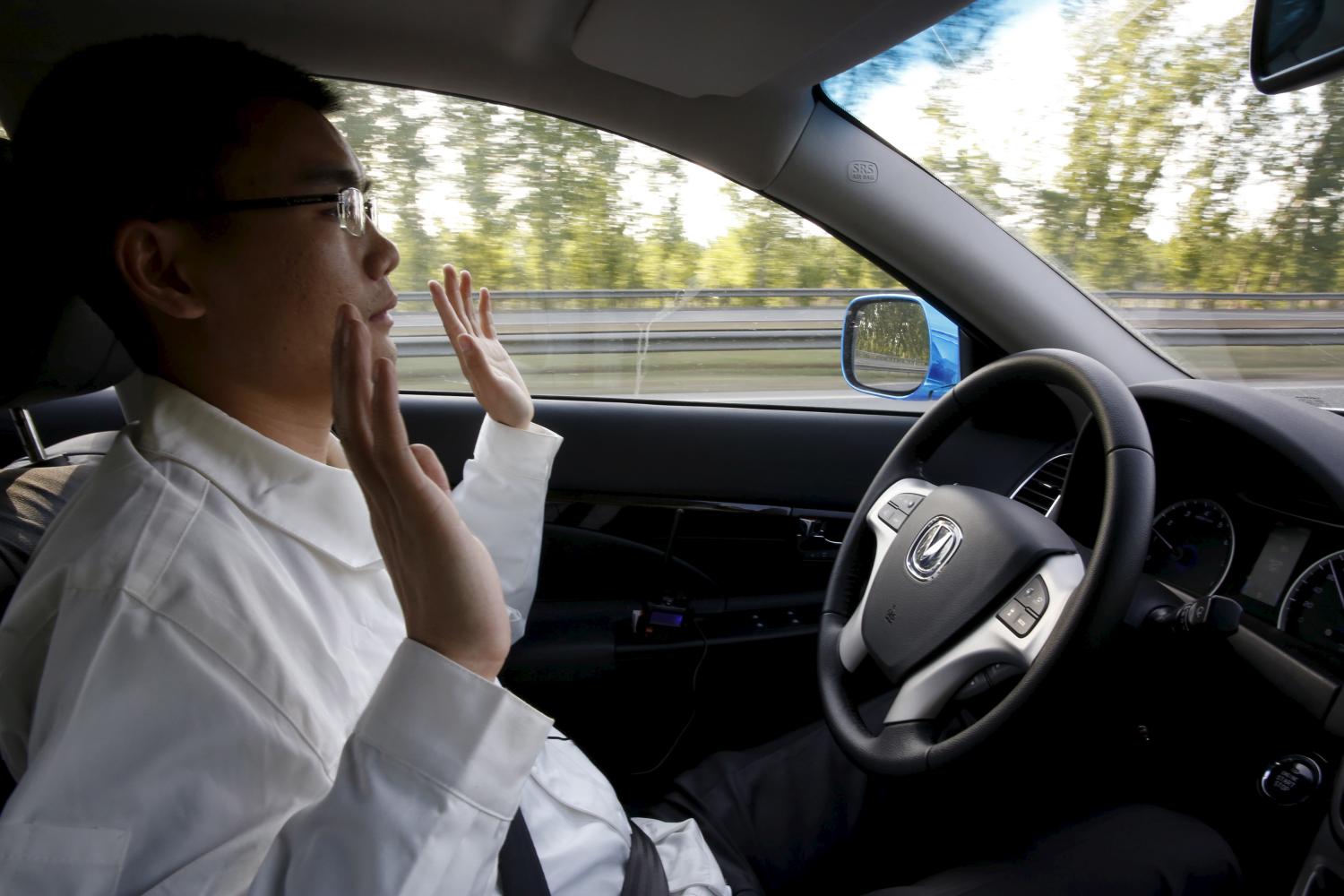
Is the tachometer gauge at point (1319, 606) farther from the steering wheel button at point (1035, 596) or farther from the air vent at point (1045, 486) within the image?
the air vent at point (1045, 486)

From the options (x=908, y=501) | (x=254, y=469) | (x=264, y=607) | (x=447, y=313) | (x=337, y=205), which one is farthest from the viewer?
(x=447, y=313)

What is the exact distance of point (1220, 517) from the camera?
146 centimetres

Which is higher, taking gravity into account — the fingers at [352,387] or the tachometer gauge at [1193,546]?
the fingers at [352,387]

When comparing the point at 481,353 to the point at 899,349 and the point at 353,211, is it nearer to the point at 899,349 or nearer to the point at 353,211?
the point at 353,211

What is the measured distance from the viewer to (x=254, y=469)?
3.62 ft

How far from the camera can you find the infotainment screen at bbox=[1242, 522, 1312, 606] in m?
1.32

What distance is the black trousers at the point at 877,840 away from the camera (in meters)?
1.21

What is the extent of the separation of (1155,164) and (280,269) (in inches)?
66.6

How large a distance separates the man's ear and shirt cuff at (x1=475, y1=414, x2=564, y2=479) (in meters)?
0.61

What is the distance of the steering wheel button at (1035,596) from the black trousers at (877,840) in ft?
1.02

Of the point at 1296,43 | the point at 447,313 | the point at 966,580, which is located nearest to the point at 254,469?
the point at 447,313

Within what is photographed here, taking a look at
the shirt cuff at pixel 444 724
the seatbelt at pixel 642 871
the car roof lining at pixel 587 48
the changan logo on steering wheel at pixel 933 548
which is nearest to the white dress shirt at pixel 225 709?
the shirt cuff at pixel 444 724

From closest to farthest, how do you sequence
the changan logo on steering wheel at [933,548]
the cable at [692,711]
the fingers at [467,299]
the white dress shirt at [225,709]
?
the white dress shirt at [225,709] → the changan logo on steering wheel at [933,548] → the fingers at [467,299] → the cable at [692,711]

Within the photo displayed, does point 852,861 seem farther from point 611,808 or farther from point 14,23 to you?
point 14,23
